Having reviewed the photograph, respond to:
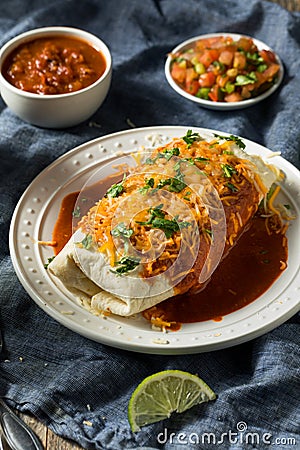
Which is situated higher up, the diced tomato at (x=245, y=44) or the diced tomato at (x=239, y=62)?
the diced tomato at (x=245, y=44)

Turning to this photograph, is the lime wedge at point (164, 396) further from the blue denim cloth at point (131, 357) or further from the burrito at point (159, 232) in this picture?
the burrito at point (159, 232)

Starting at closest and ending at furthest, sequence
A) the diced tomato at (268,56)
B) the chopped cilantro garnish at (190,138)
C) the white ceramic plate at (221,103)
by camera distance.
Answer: the chopped cilantro garnish at (190,138) < the white ceramic plate at (221,103) < the diced tomato at (268,56)

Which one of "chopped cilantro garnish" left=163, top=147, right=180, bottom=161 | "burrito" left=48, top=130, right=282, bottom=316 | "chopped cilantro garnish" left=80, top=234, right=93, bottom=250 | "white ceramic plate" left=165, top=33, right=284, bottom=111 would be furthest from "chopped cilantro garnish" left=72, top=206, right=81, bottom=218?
"white ceramic plate" left=165, top=33, right=284, bottom=111

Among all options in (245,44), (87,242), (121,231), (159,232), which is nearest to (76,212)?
(87,242)

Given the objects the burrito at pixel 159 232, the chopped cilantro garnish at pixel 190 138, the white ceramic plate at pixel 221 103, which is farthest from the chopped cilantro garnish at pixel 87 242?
the white ceramic plate at pixel 221 103

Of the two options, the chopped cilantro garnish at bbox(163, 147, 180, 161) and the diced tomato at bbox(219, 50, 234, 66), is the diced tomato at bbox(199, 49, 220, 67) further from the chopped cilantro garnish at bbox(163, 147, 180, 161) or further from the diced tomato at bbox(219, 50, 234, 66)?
the chopped cilantro garnish at bbox(163, 147, 180, 161)

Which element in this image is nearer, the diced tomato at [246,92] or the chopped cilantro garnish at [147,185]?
the chopped cilantro garnish at [147,185]

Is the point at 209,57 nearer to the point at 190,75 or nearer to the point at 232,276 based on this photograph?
the point at 190,75
